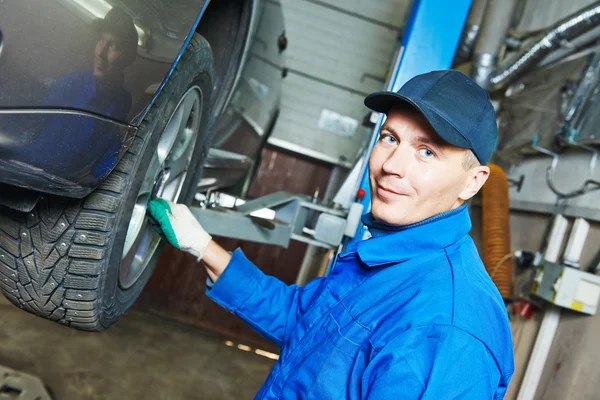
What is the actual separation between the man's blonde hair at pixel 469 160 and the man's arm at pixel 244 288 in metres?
0.59

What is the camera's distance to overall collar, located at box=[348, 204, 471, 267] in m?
1.23

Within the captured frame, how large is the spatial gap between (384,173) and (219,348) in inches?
134

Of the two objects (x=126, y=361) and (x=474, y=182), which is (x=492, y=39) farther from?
(x=126, y=361)

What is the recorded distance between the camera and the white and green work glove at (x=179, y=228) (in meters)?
1.64

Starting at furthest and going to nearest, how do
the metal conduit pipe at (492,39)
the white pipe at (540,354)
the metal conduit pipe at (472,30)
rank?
the metal conduit pipe at (472,30) < the metal conduit pipe at (492,39) < the white pipe at (540,354)

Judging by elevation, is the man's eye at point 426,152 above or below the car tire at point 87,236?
above

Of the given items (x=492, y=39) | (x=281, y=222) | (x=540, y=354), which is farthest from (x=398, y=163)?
(x=492, y=39)

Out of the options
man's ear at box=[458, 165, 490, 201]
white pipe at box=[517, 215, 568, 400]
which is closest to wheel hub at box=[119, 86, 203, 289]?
man's ear at box=[458, 165, 490, 201]

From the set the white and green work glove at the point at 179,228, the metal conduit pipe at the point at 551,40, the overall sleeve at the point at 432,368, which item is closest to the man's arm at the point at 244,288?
the white and green work glove at the point at 179,228

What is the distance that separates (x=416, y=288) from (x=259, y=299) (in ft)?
2.18

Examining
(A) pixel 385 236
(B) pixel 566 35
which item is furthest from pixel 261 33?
(B) pixel 566 35

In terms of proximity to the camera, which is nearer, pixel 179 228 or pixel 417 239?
pixel 417 239

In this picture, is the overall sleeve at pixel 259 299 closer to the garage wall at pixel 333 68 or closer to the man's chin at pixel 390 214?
the man's chin at pixel 390 214

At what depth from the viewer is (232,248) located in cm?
476
